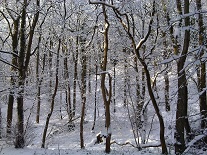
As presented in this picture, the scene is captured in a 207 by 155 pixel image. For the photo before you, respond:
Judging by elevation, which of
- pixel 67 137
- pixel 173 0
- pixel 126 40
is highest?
pixel 173 0

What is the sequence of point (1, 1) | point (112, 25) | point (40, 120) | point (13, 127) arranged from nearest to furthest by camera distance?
1. point (13, 127)
2. point (1, 1)
3. point (112, 25)
4. point (40, 120)

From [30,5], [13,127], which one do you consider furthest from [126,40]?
[13,127]

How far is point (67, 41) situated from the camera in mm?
27234

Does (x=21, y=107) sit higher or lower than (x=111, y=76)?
lower

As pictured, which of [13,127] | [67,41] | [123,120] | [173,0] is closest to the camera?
[13,127]

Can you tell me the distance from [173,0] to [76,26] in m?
9.59

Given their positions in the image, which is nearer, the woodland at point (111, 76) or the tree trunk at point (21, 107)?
the woodland at point (111, 76)

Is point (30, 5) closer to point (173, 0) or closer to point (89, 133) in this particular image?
point (173, 0)

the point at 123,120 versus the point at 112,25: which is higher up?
the point at 112,25

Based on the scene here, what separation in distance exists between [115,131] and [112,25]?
28.1 ft

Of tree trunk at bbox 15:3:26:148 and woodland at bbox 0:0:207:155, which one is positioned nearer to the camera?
woodland at bbox 0:0:207:155

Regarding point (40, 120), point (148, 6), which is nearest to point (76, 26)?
point (148, 6)

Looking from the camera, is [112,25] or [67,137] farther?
[67,137]

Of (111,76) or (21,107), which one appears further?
(111,76)
